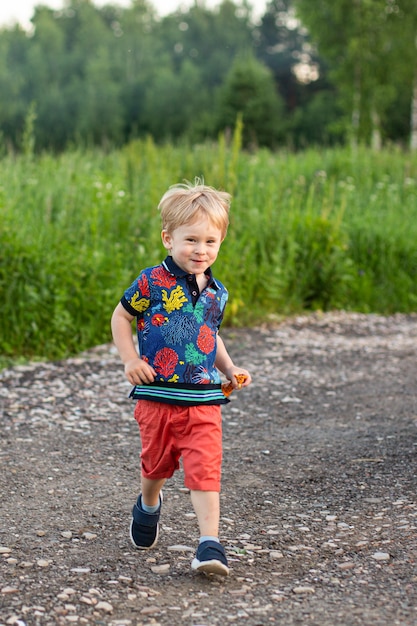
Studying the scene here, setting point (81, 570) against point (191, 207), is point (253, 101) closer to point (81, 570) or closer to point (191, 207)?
point (191, 207)

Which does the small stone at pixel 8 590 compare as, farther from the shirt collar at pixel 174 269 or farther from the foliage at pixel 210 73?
the foliage at pixel 210 73

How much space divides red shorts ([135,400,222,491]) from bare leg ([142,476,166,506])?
0.04m

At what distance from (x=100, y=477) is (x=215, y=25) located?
61673 mm

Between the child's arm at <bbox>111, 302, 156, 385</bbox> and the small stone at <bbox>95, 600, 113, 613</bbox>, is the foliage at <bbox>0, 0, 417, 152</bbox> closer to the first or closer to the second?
→ the child's arm at <bbox>111, 302, 156, 385</bbox>

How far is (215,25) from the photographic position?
6153 cm

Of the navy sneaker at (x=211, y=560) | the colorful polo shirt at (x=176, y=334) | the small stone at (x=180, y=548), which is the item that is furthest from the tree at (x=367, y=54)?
the navy sneaker at (x=211, y=560)

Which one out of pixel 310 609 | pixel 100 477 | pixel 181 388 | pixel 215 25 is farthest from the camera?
pixel 215 25

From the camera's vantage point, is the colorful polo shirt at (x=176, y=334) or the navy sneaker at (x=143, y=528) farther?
the navy sneaker at (x=143, y=528)

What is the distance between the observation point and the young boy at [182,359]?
2.85m

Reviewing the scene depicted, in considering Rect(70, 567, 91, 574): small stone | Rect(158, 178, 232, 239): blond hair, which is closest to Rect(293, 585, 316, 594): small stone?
Rect(70, 567, 91, 574): small stone

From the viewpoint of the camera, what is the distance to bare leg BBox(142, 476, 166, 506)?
9.86 feet

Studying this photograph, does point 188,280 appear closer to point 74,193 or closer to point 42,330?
point 42,330

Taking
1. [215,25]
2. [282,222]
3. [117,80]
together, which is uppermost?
[215,25]

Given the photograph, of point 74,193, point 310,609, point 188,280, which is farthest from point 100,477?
point 74,193
